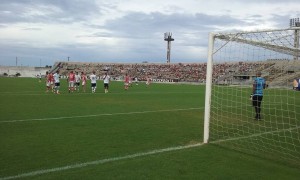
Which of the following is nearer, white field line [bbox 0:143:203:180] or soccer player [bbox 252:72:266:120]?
white field line [bbox 0:143:203:180]

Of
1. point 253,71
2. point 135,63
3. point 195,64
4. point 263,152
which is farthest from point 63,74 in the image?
point 263,152

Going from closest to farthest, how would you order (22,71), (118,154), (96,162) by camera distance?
(96,162), (118,154), (22,71)

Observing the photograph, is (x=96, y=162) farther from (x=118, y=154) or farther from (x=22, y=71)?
(x=22, y=71)

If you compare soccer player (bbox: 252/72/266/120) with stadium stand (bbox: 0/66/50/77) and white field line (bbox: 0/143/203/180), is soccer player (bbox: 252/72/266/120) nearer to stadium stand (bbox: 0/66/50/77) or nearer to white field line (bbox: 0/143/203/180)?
white field line (bbox: 0/143/203/180)

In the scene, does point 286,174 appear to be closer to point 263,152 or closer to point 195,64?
point 263,152

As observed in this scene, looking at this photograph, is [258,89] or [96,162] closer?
[96,162]

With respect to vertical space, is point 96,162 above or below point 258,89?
below

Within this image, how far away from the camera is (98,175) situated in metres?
5.88

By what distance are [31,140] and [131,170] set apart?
3.33 metres

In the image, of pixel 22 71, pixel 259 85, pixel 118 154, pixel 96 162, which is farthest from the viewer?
pixel 22 71

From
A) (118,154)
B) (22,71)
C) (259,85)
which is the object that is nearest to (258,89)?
(259,85)

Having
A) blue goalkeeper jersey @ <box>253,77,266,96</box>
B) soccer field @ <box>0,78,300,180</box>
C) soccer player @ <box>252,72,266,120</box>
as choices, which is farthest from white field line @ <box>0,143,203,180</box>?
blue goalkeeper jersey @ <box>253,77,266,96</box>

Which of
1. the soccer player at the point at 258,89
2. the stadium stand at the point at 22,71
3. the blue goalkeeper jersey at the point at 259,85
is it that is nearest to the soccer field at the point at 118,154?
the soccer player at the point at 258,89

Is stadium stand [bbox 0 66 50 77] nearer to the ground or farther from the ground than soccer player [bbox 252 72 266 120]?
farther from the ground
